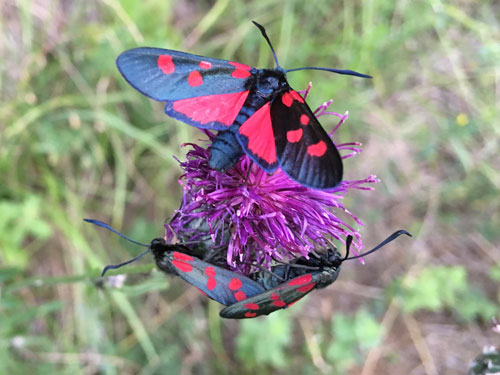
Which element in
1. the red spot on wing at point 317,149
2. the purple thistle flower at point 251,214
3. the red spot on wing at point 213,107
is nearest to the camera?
the red spot on wing at point 317,149

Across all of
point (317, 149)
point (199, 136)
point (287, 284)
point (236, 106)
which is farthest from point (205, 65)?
point (199, 136)

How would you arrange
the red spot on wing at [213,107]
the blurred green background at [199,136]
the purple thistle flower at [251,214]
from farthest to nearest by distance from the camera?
the blurred green background at [199,136], the purple thistle flower at [251,214], the red spot on wing at [213,107]

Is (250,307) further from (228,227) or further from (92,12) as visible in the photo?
(92,12)

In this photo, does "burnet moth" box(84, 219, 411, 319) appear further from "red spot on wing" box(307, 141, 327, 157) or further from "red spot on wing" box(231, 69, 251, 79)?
"red spot on wing" box(231, 69, 251, 79)

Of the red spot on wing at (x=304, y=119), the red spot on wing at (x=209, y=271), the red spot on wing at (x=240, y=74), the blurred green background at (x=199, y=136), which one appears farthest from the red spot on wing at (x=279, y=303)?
the blurred green background at (x=199, y=136)

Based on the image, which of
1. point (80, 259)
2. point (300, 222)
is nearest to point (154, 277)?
point (300, 222)

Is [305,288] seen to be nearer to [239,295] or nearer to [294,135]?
[239,295]

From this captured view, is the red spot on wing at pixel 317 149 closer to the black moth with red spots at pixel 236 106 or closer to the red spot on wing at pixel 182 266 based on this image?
the black moth with red spots at pixel 236 106
